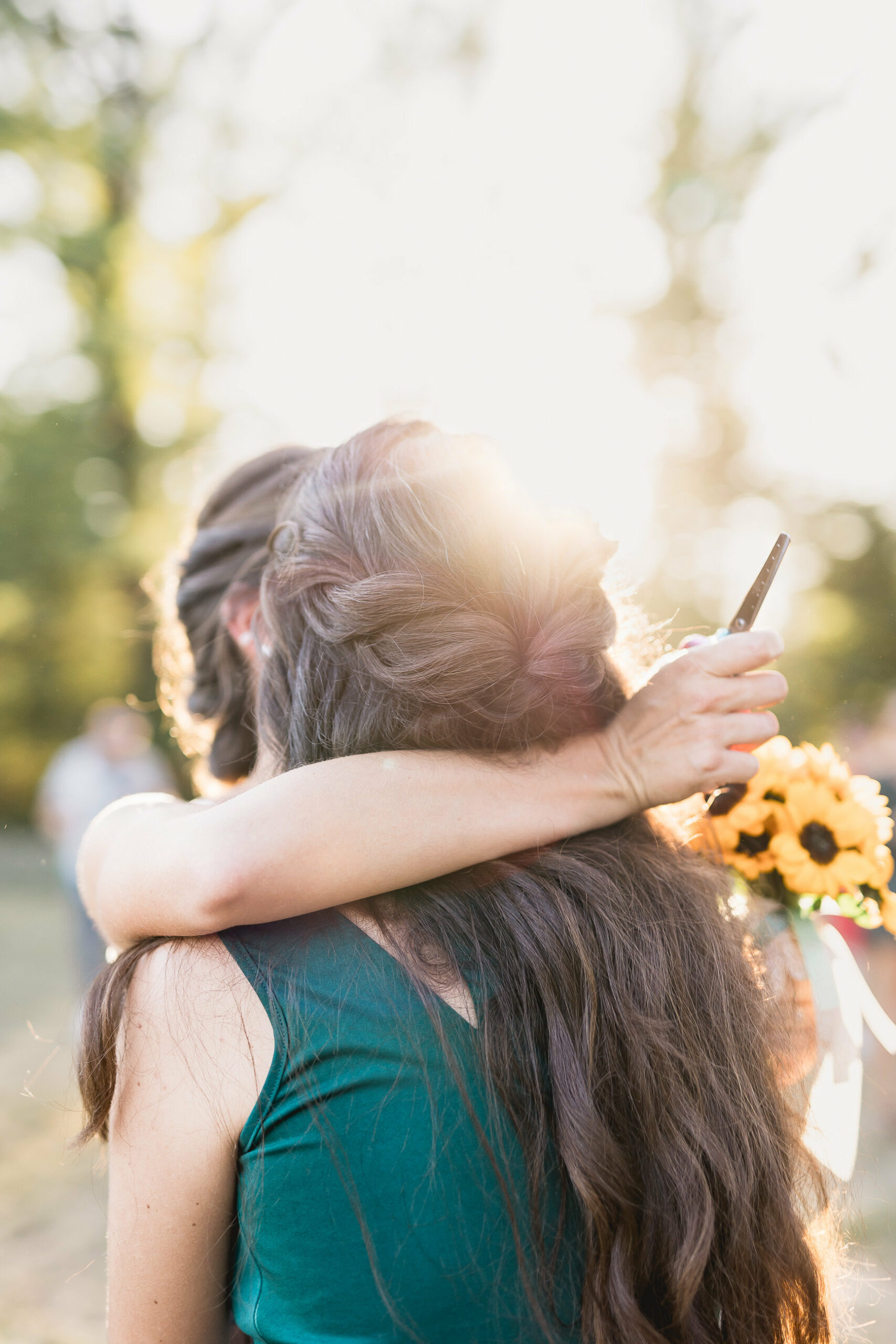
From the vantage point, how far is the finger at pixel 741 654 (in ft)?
4.07

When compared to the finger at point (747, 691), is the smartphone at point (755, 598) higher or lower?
higher

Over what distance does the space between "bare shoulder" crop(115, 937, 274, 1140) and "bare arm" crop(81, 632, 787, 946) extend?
6cm

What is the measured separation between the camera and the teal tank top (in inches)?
39.4

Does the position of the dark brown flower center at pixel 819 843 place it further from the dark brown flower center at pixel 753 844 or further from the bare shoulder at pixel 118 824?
the bare shoulder at pixel 118 824

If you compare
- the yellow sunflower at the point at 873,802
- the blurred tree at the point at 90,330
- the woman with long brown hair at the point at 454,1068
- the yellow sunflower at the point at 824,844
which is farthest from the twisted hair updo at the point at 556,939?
the blurred tree at the point at 90,330

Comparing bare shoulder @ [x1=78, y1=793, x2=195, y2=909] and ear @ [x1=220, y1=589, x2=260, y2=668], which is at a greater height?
ear @ [x1=220, y1=589, x2=260, y2=668]

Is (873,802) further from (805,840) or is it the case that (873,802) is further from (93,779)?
(93,779)

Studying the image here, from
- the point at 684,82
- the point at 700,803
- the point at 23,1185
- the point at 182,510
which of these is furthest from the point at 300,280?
the point at 700,803

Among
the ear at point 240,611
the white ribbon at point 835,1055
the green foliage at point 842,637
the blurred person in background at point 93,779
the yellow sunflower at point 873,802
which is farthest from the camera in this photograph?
the green foliage at point 842,637

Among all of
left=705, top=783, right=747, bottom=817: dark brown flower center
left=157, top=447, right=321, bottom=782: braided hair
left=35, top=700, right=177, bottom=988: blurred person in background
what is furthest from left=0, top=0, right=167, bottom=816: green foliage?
left=705, top=783, right=747, bottom=817: dark brown flower center

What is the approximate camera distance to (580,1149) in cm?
100

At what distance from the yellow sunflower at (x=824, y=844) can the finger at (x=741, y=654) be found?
432 millimetres

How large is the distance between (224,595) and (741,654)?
1.22 metres

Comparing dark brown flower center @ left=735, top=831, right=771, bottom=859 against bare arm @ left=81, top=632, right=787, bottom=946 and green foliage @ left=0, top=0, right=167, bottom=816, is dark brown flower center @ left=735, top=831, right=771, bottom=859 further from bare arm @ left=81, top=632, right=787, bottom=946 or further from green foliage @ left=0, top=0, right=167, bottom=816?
green foliage @ left=0, top=0, right=167, bottom=816
